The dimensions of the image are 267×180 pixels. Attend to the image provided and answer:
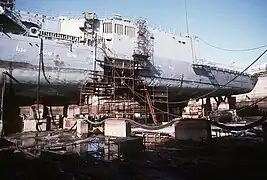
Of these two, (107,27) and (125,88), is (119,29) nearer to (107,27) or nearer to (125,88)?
(107,27)

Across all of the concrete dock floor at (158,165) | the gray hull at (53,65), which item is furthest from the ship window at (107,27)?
the concrete dock floor at (158,165)

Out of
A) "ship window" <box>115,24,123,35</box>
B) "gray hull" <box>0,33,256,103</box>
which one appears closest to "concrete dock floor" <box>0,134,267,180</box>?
"gray hull" <box>0,33,256,103</box>

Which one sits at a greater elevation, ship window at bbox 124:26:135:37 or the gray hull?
ship window at bbox 124:26:135:37

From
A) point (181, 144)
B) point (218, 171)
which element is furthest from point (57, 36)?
point (218, 171)

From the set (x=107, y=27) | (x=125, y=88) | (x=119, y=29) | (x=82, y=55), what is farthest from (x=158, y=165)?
(x=119, y=29)

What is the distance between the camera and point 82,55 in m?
18.4

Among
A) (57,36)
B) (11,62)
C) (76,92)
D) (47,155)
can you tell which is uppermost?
(57,36)

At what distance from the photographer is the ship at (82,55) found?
1667cm

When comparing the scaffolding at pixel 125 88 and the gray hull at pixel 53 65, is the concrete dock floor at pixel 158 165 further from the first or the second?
the scaffolding at pixel 125 88

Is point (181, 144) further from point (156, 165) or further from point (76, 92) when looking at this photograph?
point (76, 92)

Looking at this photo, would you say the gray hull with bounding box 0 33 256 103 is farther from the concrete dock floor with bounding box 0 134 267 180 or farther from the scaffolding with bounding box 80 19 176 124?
the concrete dock floor with bounding box 0 134 267 180

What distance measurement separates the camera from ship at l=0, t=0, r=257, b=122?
16672 mm

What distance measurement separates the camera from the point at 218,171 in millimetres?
5574

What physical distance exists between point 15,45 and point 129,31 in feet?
35.3
